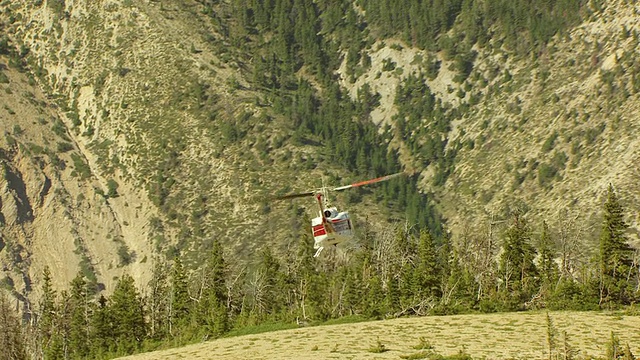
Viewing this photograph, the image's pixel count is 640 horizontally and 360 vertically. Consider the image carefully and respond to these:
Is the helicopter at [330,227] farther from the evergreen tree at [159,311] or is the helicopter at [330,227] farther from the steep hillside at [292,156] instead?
the steep hillside at [292,156]

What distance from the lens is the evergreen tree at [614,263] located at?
366 ft

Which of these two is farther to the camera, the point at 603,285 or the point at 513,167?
the point at 513,167

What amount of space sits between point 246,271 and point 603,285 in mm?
58457

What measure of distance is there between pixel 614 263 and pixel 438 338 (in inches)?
1151

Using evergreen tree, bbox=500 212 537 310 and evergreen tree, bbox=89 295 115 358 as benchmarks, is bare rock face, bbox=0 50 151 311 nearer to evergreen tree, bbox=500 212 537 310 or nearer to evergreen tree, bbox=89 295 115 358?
evergreen tree, bbox=89 295 115 358

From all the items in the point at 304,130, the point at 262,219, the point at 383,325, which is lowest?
the point at 383,325

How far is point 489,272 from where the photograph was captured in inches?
5138

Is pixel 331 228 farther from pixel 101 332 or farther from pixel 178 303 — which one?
pixel 101 332

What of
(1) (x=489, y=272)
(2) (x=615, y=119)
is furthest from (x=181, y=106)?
(1) (x=489, y=272)

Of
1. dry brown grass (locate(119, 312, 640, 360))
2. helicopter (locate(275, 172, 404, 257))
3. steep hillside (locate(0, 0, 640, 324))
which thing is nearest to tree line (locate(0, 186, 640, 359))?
dry brown grass (locate(119, 312, 640, 360))

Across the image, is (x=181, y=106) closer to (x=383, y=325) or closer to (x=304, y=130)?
(x=304, y=130)

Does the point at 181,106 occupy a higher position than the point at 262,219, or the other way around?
the point at 181,106

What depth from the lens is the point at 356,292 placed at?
124438 millimetres

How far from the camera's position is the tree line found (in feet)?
382
